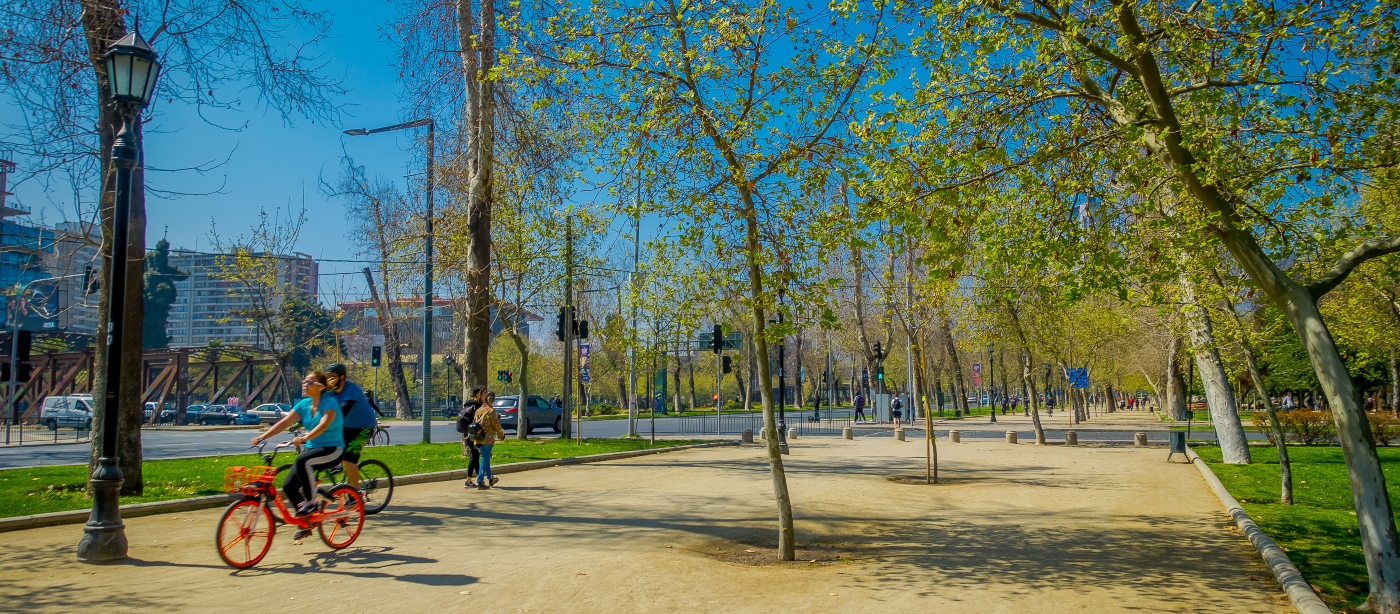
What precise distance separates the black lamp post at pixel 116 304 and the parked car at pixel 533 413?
2298 centimetres

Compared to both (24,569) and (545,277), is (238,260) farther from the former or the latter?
(24,569)

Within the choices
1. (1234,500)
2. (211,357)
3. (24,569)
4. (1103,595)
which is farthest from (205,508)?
(211,357)

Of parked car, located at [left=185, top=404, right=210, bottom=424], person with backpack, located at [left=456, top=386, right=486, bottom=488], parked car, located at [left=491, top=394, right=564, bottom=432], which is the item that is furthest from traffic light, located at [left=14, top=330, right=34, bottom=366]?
parked car, located at [left=185, top=404, right=210, bottom=424]

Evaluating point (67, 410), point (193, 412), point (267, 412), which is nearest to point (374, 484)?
point (67, 410)

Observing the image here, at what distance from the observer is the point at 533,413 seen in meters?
32.3

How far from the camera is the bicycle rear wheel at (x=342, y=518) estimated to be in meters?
8.51

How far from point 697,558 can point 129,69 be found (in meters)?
6.94

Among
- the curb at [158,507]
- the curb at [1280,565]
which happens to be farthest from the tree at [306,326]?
the curb at [1280,565]

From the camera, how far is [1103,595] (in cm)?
714

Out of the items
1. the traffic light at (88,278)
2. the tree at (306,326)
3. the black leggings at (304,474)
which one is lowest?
the black leggings at (304,474)

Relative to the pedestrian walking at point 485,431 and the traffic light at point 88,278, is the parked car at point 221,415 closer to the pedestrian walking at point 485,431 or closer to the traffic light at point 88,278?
the traffic light at point 88,278

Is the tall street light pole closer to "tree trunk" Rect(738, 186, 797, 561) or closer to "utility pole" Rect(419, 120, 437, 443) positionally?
"utility pole" Rect(419, 120, 437, 443)

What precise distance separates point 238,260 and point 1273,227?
37.7m

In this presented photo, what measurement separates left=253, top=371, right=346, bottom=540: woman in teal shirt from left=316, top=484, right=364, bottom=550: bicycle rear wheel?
7.9 inches
